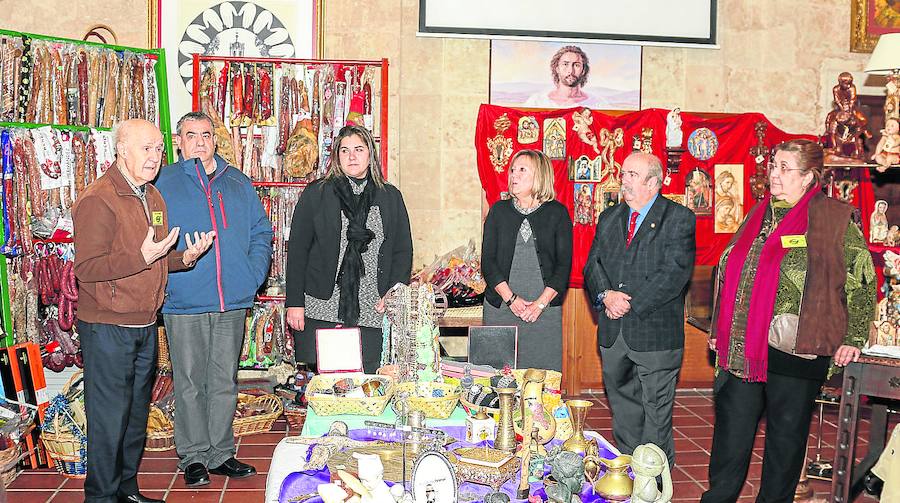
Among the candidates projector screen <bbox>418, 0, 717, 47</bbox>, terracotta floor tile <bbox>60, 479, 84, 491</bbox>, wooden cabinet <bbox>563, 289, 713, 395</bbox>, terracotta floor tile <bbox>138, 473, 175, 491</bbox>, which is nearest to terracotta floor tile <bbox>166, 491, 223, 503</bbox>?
terracotta floor tile <bbox>138, 473, 175, 491</bbox>

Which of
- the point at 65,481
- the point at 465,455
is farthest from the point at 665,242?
the point at 65,481

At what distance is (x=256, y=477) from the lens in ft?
14.0

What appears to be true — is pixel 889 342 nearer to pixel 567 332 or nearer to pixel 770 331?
pixel 770 331

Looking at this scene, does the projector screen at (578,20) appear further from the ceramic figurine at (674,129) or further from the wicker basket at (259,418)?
the wicker basket at (259,418)

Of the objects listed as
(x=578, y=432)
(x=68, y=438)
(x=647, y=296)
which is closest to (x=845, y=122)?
(x=647, y=296)

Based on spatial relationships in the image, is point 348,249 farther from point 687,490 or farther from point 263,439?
point 687,490

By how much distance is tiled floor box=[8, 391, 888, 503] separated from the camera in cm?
401

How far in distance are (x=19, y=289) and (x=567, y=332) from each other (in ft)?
11.9

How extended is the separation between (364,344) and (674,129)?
315 centimetres

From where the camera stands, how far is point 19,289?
4832 millimetres

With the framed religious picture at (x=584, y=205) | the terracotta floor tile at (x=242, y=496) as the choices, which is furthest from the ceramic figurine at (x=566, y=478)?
the framed religious picture at (x=584, y=205)

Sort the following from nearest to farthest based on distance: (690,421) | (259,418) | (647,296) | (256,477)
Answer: (647,296) → (256,477) → (259,418) → (690,421)

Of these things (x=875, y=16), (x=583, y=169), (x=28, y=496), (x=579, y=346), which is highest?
(x=875, y=16)

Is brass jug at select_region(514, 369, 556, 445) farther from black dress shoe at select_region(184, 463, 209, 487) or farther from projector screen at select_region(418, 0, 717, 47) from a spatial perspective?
projector screen at select_region(418, 0, 717, 47)
